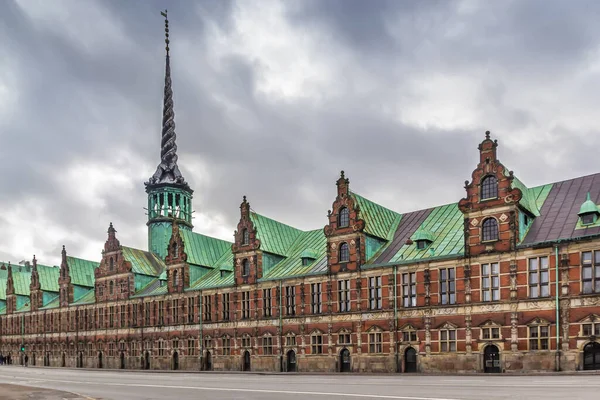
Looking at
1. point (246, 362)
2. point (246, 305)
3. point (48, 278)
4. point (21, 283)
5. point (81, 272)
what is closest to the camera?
point (246, 362)

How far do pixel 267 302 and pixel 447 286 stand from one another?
2196 cm

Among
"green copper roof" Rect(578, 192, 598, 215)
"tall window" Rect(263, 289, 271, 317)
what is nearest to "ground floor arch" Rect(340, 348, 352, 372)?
"tall window" Rect(263, 289, 271, 317)

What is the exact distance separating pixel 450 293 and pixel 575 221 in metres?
11.9

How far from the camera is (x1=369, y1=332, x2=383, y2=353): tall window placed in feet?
192

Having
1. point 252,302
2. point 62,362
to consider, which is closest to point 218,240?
point 252,302

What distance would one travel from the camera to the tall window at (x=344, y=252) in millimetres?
62375

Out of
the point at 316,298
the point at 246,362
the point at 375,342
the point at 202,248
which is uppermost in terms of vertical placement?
the point at 202,248

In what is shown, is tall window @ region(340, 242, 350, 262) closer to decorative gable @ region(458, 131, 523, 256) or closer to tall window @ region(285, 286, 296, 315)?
tall window @ region(285, 286, 296, 315)

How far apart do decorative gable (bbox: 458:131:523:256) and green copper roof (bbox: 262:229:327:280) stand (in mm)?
16855

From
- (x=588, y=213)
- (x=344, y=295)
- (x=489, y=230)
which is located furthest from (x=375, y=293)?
(x=588, y=213)

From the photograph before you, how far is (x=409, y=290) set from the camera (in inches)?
2259

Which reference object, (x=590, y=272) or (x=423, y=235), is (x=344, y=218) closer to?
(x=423, y=235)

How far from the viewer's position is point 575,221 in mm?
51062

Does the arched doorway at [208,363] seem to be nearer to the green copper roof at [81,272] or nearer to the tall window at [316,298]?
the tall window at [316,298]
